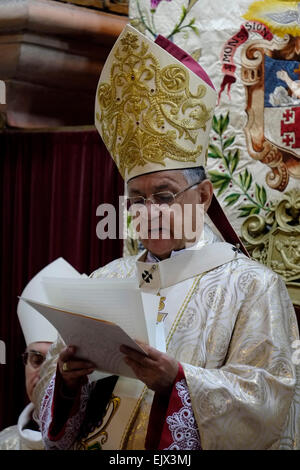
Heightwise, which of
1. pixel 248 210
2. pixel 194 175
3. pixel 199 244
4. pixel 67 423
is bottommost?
pixel 67 423

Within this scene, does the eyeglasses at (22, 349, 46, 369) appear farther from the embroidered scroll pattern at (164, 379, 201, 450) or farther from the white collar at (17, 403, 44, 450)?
the embroidered scroll pattern at (164, 379, 201, 450)

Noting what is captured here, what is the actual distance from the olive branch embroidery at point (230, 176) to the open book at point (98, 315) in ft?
4.52

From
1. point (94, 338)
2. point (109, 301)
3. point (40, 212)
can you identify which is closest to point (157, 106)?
point (109, 301)

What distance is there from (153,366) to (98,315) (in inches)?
9.2

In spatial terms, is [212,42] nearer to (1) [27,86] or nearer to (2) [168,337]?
(1) [27,86]

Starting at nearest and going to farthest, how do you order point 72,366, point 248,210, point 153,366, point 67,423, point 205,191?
point 153,366 < point 72,366 < point 67,423 < point 205,191 < point 248,210

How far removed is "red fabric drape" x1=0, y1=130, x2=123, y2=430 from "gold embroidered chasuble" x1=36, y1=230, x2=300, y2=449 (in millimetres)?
1441

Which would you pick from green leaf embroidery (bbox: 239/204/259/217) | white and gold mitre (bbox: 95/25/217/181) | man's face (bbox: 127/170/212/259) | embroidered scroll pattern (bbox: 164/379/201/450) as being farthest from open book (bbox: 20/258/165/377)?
green leaf embroidery (bbox: 239/204/259/217)

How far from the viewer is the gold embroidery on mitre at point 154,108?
287 cm

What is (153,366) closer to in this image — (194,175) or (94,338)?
(94,338)

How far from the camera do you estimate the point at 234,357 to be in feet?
8.38

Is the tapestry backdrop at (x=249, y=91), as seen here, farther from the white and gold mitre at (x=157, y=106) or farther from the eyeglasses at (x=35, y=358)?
the eyeglasses at (x=35, y=358)

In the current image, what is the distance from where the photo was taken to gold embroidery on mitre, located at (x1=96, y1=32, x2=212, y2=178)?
2.87 metres

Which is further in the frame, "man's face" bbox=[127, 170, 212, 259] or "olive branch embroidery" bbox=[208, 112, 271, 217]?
"olive branch embroidery" bbox=[208, 112, 271, 217]
